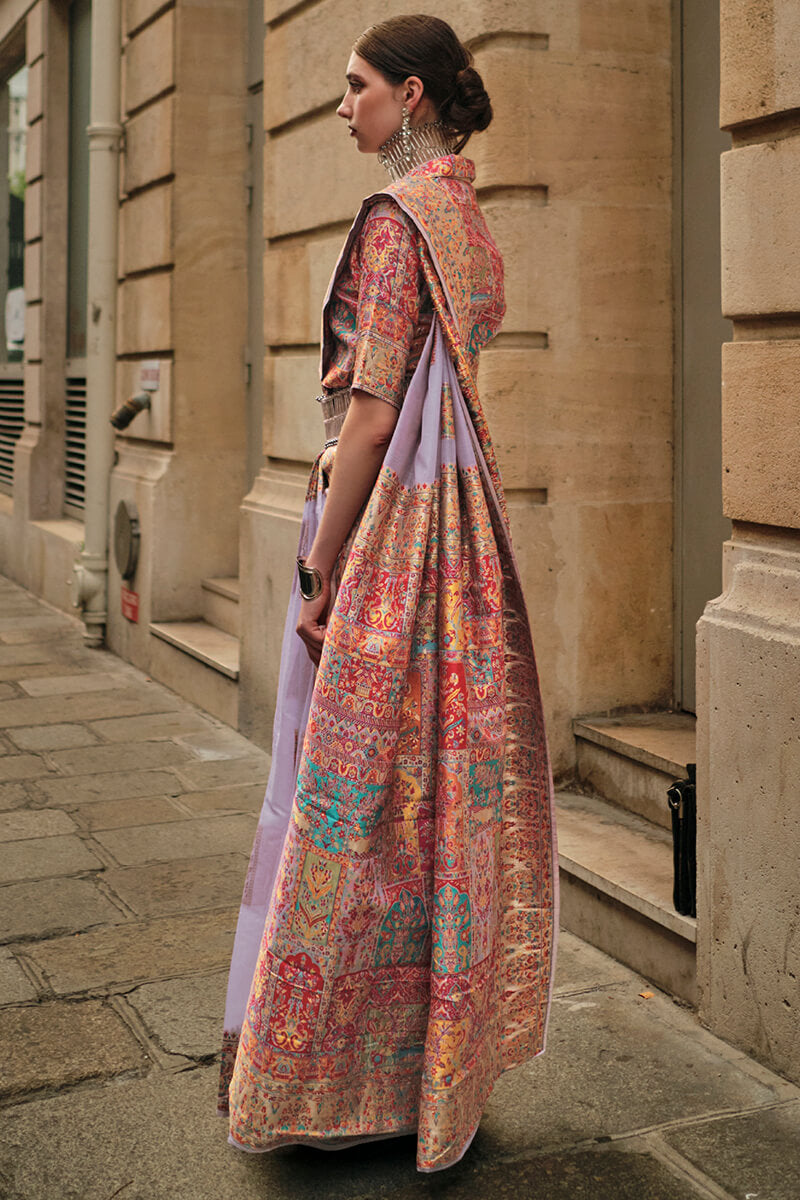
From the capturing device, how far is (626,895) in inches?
142

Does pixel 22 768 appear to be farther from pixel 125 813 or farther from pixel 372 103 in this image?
pixel 372 103

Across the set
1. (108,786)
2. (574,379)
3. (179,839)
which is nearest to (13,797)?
(108,786)

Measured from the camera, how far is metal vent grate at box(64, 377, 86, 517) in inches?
401

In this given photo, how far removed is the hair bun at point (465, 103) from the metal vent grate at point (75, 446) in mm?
7759

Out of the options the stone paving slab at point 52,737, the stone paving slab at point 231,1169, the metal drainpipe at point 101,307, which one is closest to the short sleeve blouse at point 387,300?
the stone paving slab at point 231,1169

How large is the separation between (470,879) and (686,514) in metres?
2.26

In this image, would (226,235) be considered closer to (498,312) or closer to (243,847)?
(243,847)

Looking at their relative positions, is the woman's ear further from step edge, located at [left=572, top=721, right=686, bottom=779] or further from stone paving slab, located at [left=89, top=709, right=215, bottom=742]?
stone paving slab, located at [left=89, top=709, right=215, bottom=742]

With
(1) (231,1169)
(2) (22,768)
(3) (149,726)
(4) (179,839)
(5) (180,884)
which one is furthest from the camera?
(3) (149,726)

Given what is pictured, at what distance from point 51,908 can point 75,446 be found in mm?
6713

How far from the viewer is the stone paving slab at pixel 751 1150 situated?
8.63ft

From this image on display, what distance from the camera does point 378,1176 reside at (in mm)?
2676

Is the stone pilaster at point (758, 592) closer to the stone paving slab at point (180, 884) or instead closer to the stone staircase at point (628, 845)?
the stone staircase at point (628, 845)

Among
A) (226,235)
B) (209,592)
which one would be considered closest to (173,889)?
(209,592)
